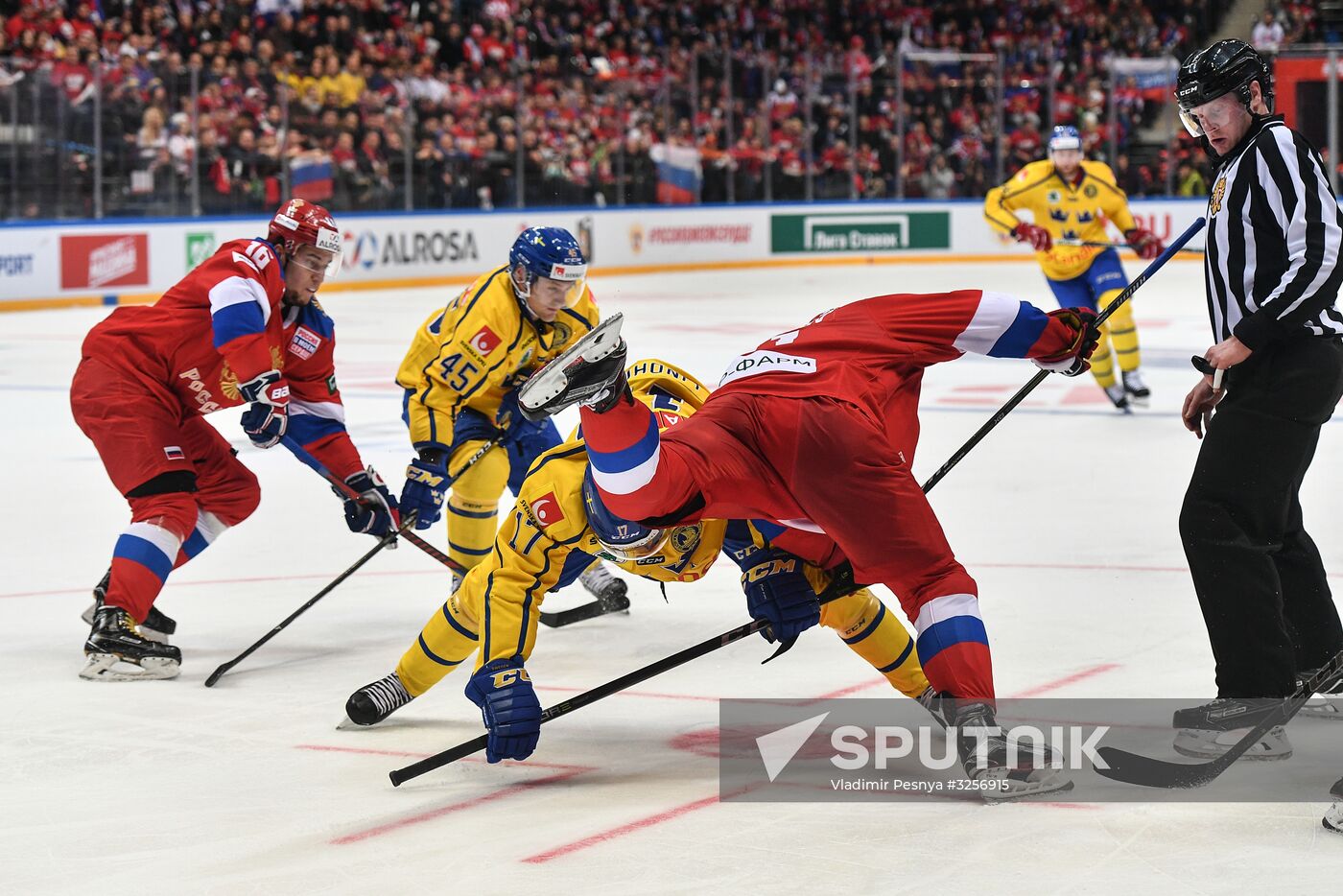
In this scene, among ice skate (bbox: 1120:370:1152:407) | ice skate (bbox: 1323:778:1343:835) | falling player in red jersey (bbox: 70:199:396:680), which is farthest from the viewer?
ice skate (bbox: 1120:370:1152:407)

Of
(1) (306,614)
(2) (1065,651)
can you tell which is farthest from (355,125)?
(2) (1065,651)

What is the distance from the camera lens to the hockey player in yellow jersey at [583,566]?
3605 millimetres

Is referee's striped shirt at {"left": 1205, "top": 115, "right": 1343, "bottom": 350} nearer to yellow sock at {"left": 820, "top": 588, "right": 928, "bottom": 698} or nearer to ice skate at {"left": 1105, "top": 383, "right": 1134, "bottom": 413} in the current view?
yellow sock at {"left": 820, "top": 588, "right": 928, "bottom": 698}

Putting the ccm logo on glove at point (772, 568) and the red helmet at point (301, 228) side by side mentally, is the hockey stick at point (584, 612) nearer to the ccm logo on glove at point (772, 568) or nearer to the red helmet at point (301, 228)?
the red helmet at point (301, 228)

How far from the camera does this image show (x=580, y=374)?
10.5 ft

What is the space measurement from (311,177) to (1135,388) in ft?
32.7

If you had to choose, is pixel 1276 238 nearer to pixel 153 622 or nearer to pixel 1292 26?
pixel 153 622

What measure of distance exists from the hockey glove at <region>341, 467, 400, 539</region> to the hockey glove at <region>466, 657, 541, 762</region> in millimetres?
1520

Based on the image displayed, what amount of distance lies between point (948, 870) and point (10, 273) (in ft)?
46.5

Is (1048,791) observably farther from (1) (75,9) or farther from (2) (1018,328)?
(1) (75,9)

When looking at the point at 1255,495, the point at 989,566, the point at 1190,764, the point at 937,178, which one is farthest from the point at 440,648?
the point at 937,178

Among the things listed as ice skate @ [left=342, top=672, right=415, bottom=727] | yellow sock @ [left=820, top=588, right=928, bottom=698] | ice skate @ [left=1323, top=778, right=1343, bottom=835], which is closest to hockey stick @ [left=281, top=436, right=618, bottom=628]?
ice skate @ [left=342, top=672, right=415, bottom=727]

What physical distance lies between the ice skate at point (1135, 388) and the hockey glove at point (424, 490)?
5.87 metres

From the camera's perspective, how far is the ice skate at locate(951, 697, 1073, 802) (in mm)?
3488
